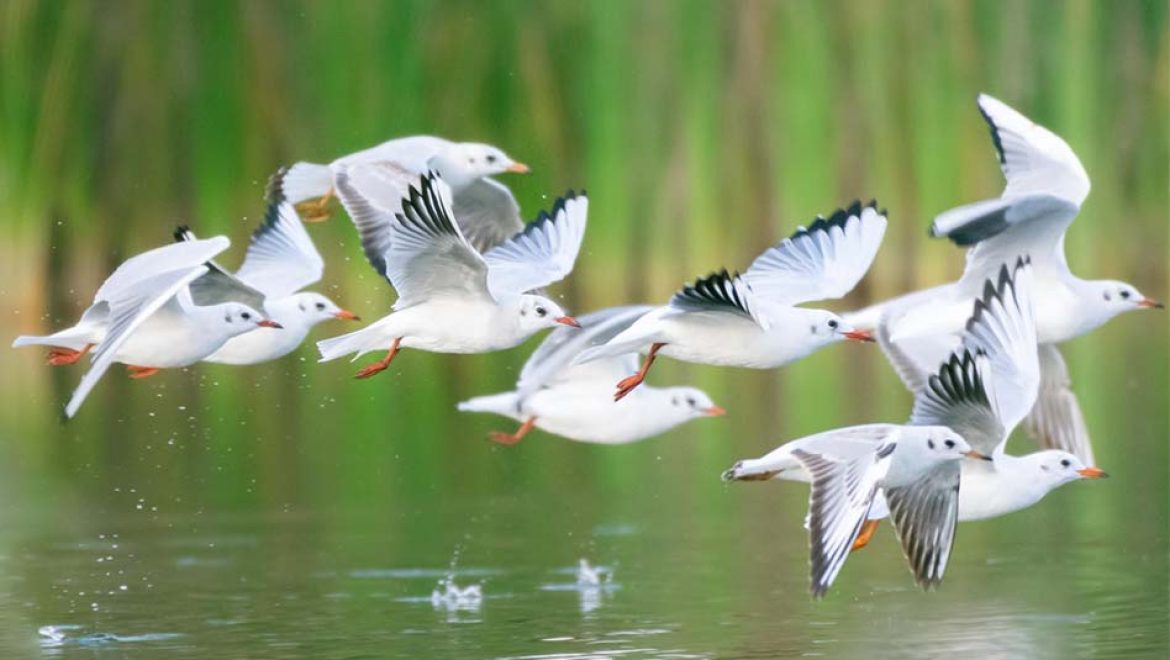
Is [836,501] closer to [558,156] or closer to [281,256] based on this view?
[281,256]

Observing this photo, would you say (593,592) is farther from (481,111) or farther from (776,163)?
(776,163)

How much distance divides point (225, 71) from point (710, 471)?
5.70 meters

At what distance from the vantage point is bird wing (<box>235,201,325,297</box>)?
1149 cm

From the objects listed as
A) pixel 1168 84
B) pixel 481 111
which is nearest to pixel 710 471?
pixel 481 111

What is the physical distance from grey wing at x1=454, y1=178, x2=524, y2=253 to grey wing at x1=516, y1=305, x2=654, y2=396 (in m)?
0.54

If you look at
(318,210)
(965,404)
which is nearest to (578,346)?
(318,210)

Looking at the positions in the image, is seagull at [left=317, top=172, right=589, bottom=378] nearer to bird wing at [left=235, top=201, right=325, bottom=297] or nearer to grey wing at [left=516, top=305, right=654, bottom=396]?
grey wing at [left=516, top=305, right=654, bottom=396]

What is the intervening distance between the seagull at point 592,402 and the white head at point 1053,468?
189cm

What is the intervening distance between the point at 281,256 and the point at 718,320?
107 inches

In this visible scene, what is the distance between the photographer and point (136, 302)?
955 cm

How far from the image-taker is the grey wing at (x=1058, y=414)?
1116 cm

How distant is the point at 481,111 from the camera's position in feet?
58.9

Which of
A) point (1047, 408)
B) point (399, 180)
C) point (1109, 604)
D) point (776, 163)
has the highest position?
point (776, 163)

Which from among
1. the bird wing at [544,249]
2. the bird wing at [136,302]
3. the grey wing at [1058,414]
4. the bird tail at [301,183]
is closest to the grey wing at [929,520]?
the bird wing at [544,249]
